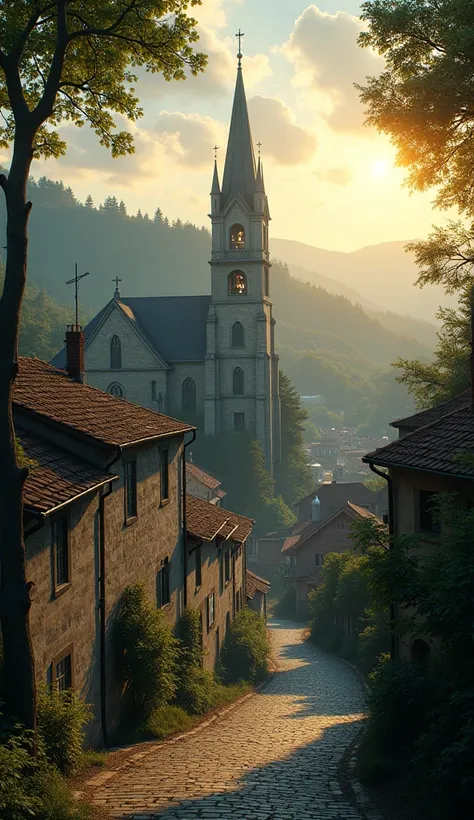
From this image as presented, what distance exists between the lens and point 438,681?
11.4 meters

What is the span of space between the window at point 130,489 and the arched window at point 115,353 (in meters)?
56.8

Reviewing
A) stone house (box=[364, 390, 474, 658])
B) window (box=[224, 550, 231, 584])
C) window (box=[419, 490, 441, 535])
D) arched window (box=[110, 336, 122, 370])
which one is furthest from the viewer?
arched window (box=[110, 336, 122, 370])

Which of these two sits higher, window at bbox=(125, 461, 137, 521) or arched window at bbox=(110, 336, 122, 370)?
arched window at bbox=(110, 336, 122, 370)

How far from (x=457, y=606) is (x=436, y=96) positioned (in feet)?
47.0

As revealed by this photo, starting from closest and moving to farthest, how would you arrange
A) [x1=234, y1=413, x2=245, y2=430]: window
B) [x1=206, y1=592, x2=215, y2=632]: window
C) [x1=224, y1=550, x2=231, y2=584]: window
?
[x1=206, y1=592, x2=215, y2=632]: window → [x1=224, y1=550, x2=231, y2=584]: window → [x1=234, y1=413, x2=245, y2=430]: window

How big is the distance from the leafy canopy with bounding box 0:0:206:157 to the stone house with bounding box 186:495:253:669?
13872mm

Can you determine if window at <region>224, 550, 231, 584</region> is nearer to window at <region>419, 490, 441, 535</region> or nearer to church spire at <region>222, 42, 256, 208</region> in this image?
window at <region>419, 490, 441, 535</region>

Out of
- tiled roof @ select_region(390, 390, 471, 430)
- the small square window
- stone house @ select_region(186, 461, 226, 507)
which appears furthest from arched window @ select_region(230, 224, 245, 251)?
tiled roof @ select_region(390, 390, 471, 430)

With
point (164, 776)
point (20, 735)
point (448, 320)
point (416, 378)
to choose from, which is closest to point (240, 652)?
point (416, 378)

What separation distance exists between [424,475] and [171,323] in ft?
202

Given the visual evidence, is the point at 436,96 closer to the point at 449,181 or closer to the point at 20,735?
the point at 449,181

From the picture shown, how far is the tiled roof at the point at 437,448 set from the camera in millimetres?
14680

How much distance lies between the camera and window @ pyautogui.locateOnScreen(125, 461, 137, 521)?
17.6m

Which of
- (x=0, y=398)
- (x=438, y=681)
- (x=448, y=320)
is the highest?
(x=448, y=320)
